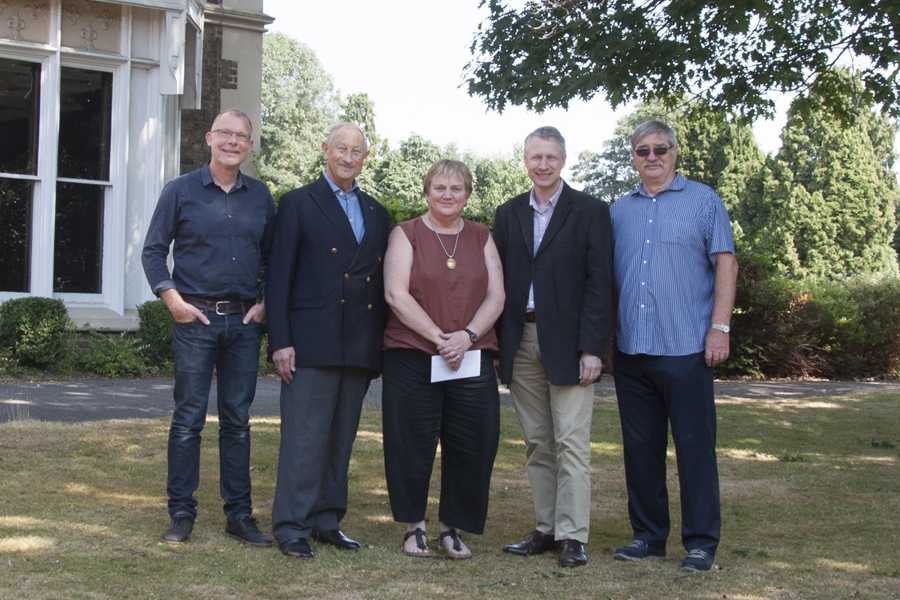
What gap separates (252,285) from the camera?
19.7 feet

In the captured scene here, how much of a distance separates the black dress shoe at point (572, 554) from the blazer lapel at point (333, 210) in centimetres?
180

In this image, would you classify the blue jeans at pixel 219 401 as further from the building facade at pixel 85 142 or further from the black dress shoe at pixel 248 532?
the building facade at pixel 85 142

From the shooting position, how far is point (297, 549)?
5.78m

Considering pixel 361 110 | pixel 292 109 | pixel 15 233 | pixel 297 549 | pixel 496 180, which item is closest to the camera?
pixel 297 549

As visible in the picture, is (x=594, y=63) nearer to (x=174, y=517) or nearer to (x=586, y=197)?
(x=586, y=197)

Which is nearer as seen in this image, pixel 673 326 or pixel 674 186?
pixel 673 326

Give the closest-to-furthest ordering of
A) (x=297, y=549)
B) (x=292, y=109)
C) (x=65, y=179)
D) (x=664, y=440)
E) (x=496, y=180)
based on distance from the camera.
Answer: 1. (x=297, y=549)
2. (x=664, y=440)
3. (x=65, y=179)
4. (x=292, y=109)
5. (x=496, y=180)

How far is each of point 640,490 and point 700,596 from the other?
919 millimetres

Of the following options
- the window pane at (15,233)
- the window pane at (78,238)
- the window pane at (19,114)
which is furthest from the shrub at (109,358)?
the window pane at (19,114)

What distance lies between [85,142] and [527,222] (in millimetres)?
9429

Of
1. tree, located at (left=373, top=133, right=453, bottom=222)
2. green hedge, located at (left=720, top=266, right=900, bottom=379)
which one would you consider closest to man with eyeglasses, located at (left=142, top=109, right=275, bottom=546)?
green hedge, located at (left=720, top=266, right=900, bottom=379)

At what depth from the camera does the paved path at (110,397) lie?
10172 mm

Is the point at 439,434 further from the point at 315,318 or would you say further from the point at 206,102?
the point at 206,102

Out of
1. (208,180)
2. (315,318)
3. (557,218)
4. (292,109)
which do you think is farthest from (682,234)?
(292,109)
